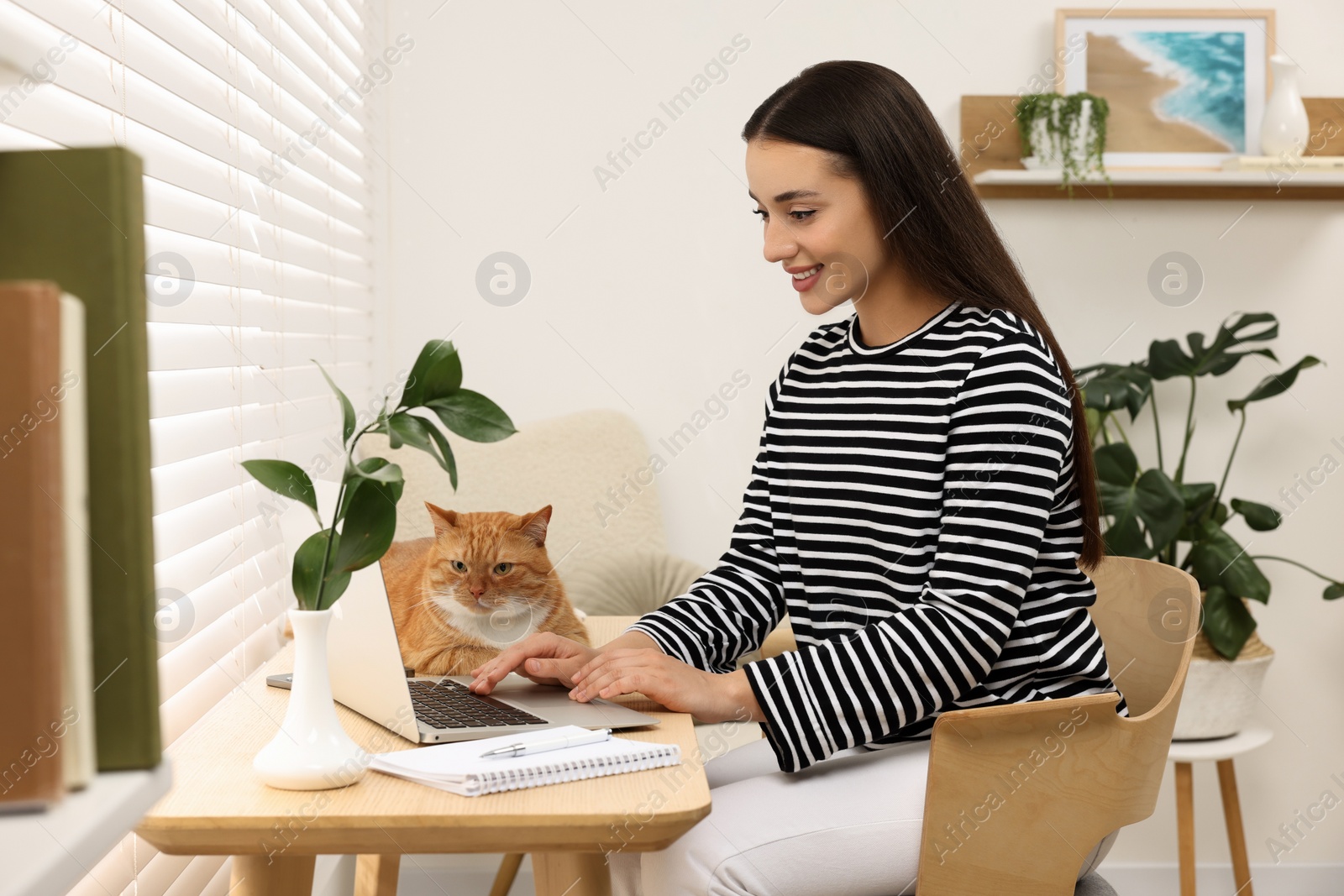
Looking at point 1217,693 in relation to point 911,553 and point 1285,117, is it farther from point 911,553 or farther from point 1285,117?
point 911,553

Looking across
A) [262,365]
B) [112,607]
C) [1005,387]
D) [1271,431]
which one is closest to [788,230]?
[1005,387]

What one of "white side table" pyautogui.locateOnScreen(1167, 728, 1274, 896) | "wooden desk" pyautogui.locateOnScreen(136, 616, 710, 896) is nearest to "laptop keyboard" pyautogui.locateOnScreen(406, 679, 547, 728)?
"wooden desk" pyautogui.locateOnScreen(136, 616, 710, 896)

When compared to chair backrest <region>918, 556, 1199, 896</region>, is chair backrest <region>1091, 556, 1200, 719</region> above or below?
above

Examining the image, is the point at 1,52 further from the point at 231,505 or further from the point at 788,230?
the point at 231,505

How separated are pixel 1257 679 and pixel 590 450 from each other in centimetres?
143

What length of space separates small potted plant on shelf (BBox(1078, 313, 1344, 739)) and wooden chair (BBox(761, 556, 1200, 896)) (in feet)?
3.33

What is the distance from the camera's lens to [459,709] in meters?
1.06

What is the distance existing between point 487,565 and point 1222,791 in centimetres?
182

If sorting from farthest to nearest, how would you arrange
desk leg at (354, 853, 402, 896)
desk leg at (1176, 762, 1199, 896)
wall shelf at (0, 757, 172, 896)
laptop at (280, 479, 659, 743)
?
desk leg at (1176, 762, 1199, 896)
desk leg at (354, 853, 402, 896)
laptop at (280, 479, 659, 743)
wall shelf at (0, 757, 172, 896)

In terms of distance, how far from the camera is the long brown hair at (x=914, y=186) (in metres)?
1.22

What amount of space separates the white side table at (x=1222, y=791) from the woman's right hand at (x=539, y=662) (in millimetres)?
1474

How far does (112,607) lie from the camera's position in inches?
14.0

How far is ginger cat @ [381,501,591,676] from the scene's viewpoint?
1.21m

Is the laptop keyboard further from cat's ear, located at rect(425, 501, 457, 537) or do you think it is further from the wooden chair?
the wooden chair
